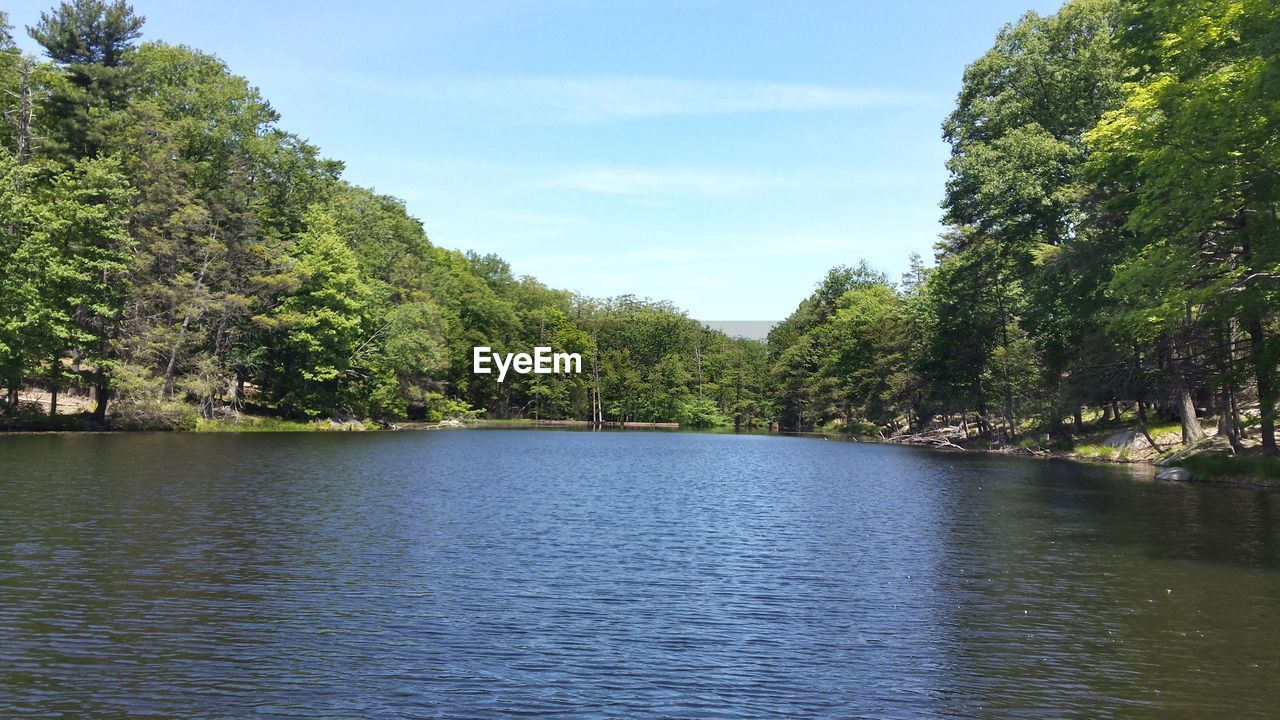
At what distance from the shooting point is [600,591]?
1805 cm

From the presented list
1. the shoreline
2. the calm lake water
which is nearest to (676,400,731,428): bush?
the shoreline

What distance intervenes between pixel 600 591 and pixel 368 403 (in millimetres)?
76426

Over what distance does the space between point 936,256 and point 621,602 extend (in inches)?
3506

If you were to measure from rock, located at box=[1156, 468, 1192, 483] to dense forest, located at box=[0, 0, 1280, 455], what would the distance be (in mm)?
3515

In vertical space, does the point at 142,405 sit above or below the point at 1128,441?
above

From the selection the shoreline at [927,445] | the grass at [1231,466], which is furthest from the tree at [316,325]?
the grass at [1231,466]

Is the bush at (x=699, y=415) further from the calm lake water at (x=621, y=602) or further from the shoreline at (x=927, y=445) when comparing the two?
the calm lake water at (x=621, y=602)

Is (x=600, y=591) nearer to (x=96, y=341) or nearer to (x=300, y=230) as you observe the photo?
(x=96, y=341)

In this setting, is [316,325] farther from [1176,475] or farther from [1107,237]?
[1176,475]

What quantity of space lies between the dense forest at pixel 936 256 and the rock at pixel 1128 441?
1779 mm

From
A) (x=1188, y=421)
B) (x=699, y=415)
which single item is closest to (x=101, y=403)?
(x=1188, y=421)

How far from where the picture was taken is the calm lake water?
11891 mm

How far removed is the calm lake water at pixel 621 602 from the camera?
11891mm

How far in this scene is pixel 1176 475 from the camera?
135ft
